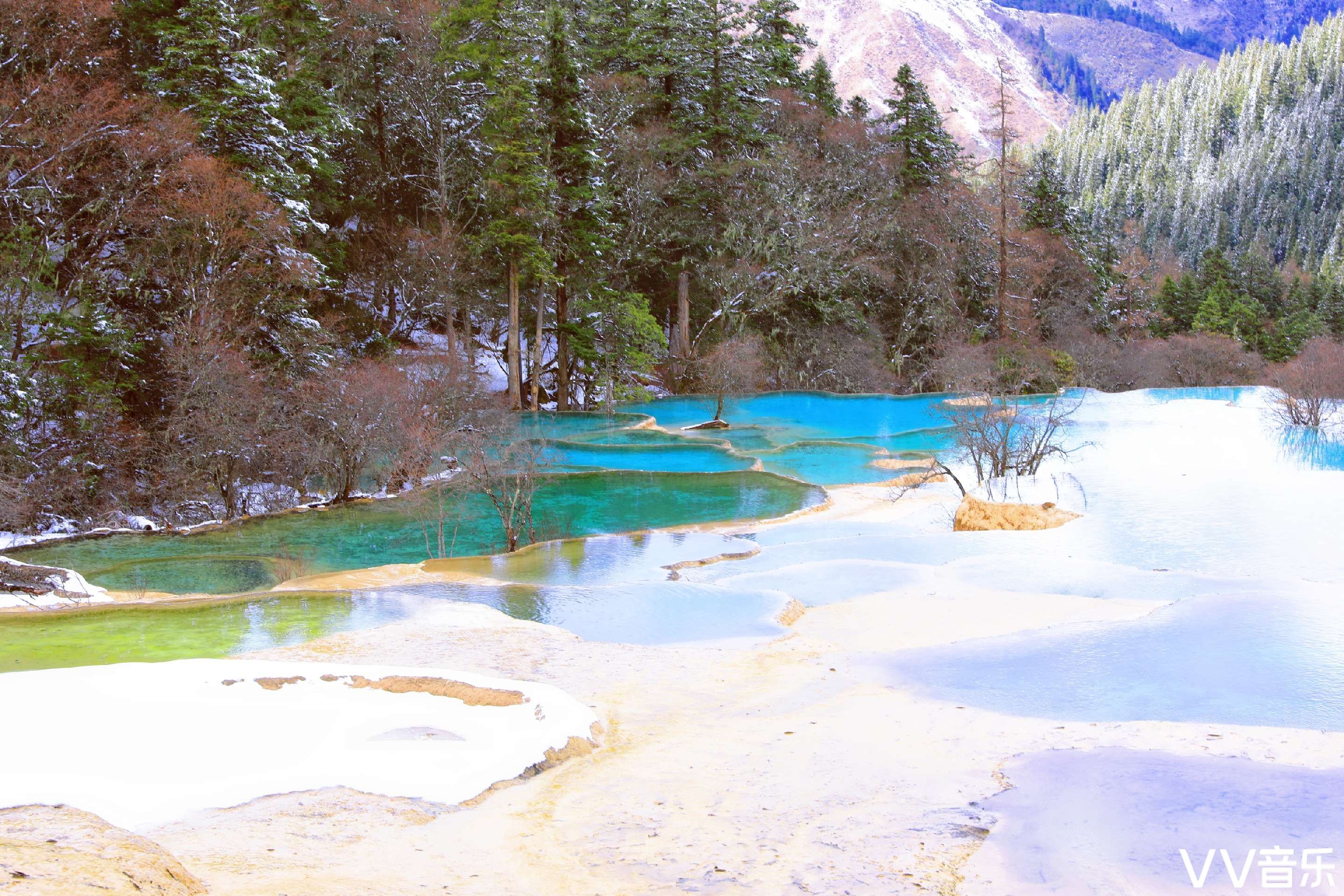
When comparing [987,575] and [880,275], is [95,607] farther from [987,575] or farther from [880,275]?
[880,275]

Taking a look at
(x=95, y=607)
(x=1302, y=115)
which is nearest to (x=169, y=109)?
(x=95, y=607)

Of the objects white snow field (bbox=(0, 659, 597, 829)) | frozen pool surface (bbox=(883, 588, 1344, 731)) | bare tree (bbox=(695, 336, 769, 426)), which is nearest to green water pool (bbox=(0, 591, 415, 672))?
white snow field (bbox=(0, 659, 597, 829))

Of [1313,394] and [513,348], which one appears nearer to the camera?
[1313,394]

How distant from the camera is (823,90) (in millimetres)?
43969

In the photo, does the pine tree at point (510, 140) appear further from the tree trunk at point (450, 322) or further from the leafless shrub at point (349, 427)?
the leafless shrub at point (349, 427)

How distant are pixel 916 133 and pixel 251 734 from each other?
39346 millimetres

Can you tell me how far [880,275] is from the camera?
37688 mm

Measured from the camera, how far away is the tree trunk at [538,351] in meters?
30.8

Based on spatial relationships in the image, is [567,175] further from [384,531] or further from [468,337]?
[384,531]

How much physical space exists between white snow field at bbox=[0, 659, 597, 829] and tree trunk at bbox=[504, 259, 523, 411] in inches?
887

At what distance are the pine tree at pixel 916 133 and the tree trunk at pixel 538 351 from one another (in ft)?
56.5

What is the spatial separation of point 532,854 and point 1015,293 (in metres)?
40.0

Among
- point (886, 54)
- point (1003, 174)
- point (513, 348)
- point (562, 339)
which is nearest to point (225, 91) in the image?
point (513, 348)

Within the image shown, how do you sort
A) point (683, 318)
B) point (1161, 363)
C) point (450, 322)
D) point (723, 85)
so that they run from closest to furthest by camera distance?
point (450, 322) → point (683, 318) → point (723, 85) → point (1161, 363)
